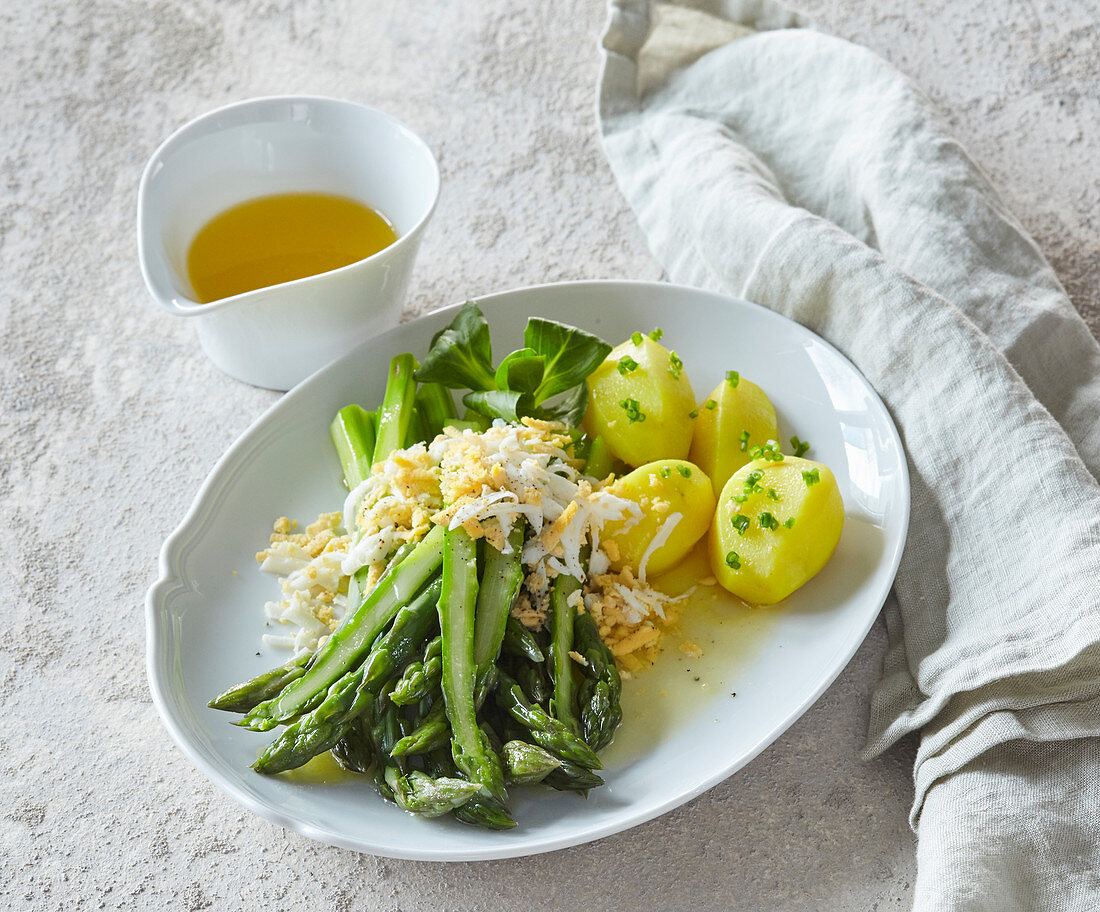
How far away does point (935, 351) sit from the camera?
2.02m

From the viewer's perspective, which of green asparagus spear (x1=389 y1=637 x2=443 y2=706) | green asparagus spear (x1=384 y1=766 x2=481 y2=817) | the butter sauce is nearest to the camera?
green asparagus spear (x1=384 y1=766 x2=481 y2=817)

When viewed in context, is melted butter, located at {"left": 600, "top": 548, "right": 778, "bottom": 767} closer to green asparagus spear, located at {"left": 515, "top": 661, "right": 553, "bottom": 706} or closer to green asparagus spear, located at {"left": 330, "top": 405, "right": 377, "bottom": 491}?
green asparagus spear, located at {"left": 515, "top": 661, "right": 553, "bottom": 706}

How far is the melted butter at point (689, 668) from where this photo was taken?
5.79ft

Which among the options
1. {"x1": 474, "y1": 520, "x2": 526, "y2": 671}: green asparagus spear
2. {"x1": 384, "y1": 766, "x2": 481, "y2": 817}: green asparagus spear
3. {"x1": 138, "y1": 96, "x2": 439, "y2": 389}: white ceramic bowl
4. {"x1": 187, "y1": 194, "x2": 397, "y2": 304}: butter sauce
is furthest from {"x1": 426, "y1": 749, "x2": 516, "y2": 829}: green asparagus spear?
{"x1": 187, "y1": 194, "x2": 397, "y2": 304}: butter sauce

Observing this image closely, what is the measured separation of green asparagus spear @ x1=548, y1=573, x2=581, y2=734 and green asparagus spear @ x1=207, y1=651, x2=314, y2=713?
1.41 ft

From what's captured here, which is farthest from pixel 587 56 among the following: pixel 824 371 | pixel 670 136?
pixel 824 371

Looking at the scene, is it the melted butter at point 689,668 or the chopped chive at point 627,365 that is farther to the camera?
the chopped chive at point 627,365

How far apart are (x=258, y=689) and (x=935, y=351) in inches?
55.2

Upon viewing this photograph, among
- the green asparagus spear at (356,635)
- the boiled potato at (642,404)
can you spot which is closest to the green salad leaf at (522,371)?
the boiled potato at (642,404)

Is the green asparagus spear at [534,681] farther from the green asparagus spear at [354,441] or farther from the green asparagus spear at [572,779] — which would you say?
the green asparagus spear at [354,441]

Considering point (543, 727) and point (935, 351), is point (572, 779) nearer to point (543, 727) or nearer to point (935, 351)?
point (543, 727)

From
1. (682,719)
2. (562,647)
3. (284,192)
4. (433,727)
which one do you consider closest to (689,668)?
(682,719)

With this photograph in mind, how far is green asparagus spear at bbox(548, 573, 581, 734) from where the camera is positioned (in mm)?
1736

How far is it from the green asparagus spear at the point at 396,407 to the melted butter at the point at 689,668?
591mm
